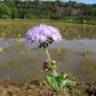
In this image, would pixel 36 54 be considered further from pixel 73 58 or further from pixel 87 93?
pixel 87 93

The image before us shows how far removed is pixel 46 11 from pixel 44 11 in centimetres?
43

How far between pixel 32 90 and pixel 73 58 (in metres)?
7.71

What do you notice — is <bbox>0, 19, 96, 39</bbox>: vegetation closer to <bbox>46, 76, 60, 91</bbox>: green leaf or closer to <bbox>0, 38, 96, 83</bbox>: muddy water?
<bbox>0, 38, 96, 83</bbox>: muddy water

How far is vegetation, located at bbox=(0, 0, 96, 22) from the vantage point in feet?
237

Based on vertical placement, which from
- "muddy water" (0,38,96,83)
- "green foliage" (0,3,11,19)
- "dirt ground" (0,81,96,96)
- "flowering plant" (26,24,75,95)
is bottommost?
"dirt ground" (0,81,96,96)

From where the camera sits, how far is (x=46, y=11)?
271 feet

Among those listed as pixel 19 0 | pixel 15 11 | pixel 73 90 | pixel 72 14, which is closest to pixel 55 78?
pixel 73 90

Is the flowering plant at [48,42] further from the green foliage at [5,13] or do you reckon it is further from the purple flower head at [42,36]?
the green foliage at [5,13]

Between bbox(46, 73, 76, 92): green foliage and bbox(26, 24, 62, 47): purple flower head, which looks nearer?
bbox(26, 24, 62, 47): purple flower head

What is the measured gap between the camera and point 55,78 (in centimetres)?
378

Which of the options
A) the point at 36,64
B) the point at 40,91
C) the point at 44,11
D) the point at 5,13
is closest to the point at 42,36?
the point at 40,91

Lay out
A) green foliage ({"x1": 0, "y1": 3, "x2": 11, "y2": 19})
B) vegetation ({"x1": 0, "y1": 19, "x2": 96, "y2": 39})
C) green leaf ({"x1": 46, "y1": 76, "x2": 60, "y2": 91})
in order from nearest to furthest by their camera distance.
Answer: green leaf ({"x1": 46, "y1": 76, "x2": 60, "y2": 91})
vegetation ({"x1": 0, "y1": 19, "x2": 96, "y2": 39})
green foliage ({"x1": 0, "y1": 3, "x2": 11, "y2": 19})

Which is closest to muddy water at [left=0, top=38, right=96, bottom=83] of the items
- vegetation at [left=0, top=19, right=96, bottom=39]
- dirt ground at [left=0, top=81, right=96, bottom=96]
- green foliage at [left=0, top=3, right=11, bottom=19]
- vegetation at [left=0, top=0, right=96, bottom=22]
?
dirt ground at [left=0, top=81, right=96, bottom=96]

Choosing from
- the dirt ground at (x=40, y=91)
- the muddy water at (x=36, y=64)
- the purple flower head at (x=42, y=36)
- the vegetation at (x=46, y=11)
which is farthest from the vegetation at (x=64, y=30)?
the purple flower head at (x=42, y=36)
